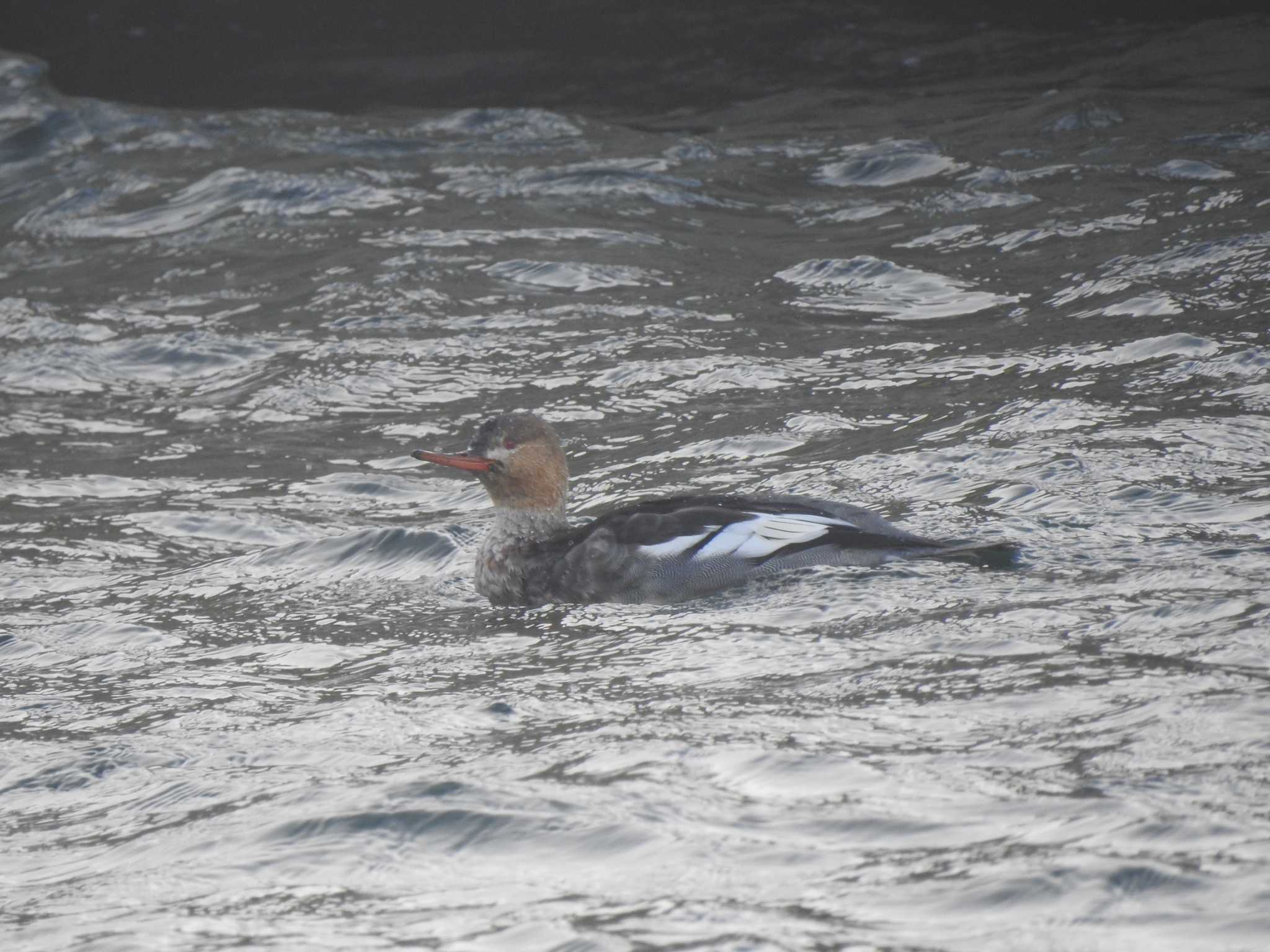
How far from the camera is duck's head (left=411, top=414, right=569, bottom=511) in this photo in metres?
6.97

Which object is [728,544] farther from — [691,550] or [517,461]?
[517,461]

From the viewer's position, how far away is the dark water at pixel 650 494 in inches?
154

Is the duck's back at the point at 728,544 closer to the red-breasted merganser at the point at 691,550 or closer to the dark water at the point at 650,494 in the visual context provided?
the red-breasted merganser at the point at 691,550

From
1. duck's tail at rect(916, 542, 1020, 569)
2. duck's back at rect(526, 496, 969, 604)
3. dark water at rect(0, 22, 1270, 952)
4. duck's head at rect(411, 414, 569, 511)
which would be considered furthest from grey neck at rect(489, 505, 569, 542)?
duck's tail at rect(916, 542, 1020, 569)

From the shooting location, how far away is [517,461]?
700 cm

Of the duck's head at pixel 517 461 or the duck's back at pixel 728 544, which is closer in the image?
the duck's back at pixel 728 544

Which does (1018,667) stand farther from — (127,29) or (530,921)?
(127,29)

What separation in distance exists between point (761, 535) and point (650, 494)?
5.60 feet

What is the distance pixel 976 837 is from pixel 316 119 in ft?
43.4

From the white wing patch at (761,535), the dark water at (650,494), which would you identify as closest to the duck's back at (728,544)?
the white wing patch at (761,535)

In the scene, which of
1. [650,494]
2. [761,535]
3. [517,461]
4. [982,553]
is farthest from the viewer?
[650,494]

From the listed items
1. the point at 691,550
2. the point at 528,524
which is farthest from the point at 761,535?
the point at 528,524

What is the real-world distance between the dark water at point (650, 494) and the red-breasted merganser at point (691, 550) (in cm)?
11

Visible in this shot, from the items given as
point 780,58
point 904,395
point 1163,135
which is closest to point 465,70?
point 780,58
